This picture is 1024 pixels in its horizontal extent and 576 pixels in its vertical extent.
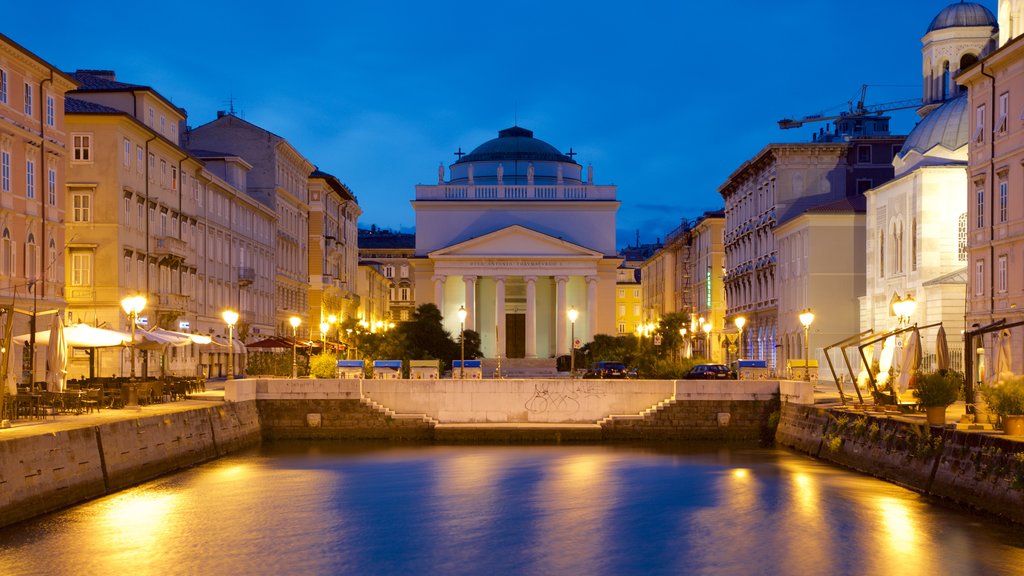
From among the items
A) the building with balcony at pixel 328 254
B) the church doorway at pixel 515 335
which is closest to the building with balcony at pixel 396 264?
the building with balcony at pixel 328 254

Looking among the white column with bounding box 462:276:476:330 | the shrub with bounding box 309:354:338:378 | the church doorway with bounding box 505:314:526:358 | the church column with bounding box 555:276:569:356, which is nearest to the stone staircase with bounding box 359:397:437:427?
the shrub with bounding box 309:354:338:378

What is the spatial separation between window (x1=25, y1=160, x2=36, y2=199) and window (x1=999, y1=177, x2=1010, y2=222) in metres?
36.5

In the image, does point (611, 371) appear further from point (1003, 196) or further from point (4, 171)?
point (4, 171)

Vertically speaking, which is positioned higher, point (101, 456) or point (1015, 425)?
point (1015, 425)

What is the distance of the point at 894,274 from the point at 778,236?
1928 cm

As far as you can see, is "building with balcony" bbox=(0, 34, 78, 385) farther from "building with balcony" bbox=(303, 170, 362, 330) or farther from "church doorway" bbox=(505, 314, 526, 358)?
"church doorway" bbox=(505, 314, 526, 358)

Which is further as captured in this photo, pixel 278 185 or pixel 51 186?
pixel 278 185

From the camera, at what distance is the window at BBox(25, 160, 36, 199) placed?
47.0 m

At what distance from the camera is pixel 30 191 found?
4741cm

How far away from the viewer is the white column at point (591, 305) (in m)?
99.4

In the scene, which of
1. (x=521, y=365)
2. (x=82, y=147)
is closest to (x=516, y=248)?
(x=521, y=365)

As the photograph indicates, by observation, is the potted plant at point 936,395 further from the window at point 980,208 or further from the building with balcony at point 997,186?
the window at point 980,208

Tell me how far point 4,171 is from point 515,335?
6335 cm

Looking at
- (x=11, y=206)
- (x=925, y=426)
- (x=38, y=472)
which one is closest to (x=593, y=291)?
(x=11, y=206)
